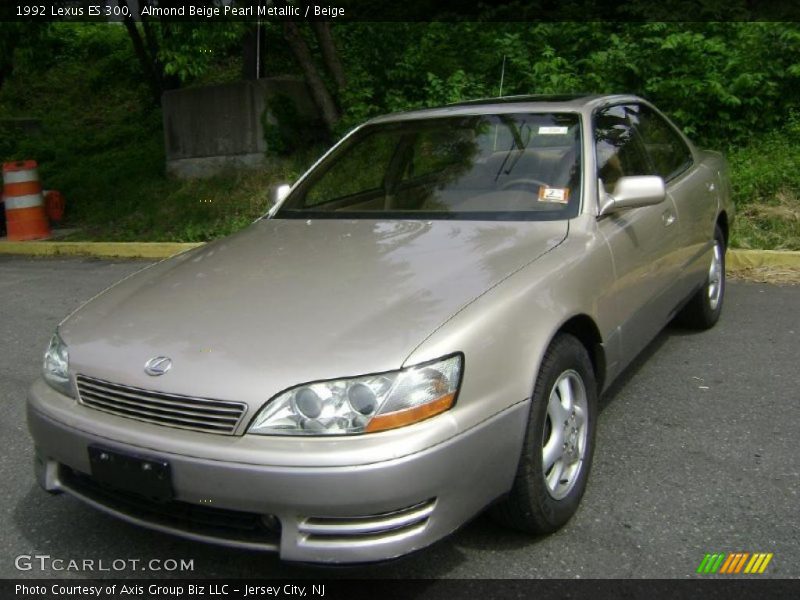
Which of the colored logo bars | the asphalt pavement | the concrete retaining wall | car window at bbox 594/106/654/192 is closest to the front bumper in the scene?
the asphalt pavement

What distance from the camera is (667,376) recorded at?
4.59 metres

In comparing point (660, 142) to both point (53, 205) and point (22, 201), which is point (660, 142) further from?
point (53, 205)

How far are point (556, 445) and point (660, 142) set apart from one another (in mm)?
2461

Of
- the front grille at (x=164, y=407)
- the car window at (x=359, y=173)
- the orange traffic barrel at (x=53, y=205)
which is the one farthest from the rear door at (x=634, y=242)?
A: the orange traffic barrel at (x=53, y=205)

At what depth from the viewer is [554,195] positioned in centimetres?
367

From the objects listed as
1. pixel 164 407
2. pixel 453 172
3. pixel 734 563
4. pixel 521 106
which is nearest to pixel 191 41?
pixel 521 106

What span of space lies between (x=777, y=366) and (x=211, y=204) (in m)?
7.20

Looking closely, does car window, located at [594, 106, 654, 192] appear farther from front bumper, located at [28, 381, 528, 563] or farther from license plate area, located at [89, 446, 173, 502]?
license plate area, located at [89, 446, 173, 502]

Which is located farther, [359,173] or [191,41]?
[191,41]

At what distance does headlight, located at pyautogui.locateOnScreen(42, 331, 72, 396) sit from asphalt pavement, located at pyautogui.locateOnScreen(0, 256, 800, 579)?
62 centimetres

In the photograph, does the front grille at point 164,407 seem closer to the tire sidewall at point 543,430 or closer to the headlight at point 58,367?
the headlight at point 58,367

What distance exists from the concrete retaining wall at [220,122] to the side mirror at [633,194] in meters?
7.63

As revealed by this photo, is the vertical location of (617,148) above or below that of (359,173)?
above

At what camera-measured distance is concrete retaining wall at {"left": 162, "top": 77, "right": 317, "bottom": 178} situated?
1066cm
